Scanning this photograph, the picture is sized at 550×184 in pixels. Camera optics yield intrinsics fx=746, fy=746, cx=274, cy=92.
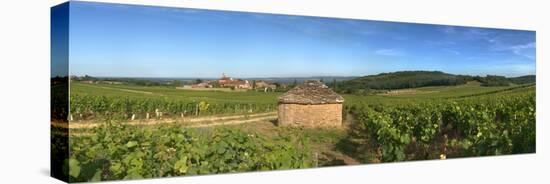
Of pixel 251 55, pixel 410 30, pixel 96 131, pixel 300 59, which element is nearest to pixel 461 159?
pixel 410 30

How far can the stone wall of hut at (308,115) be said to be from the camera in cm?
955

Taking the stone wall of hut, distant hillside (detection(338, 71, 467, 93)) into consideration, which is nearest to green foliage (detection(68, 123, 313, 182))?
the stone wall of hut

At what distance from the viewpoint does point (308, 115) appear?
962cm

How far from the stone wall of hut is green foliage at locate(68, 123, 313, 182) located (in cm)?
36

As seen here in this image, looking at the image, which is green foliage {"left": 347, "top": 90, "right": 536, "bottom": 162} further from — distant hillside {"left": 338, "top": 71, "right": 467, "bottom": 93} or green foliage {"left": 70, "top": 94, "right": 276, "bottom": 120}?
green foliage {"left": 70, "top": 94, "right": 276, "bottom": 120}

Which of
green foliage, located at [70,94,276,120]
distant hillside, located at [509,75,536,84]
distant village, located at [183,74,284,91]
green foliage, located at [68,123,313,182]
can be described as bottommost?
green foliage, located at [68,123,313,182]

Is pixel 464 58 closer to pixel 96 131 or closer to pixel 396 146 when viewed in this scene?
pixel 396 146

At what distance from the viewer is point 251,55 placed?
9.17m

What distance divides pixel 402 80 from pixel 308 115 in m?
1.63

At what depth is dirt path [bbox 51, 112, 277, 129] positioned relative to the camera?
809 cm

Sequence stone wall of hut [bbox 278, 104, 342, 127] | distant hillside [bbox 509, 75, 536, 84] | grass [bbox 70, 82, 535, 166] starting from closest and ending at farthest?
grass [bbox 70, 82, 535, 166] < stone wall of hut [bbox 278, 104, 342, 127] < distant hillside [bbox 509, 75, 536, 84]

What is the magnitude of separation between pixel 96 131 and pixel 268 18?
2.59 m

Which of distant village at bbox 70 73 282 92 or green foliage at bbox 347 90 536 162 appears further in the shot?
green foliage at bbox 347 90 536 162

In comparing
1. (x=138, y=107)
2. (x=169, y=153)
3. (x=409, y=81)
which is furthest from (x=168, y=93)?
(x=409, y=81)
